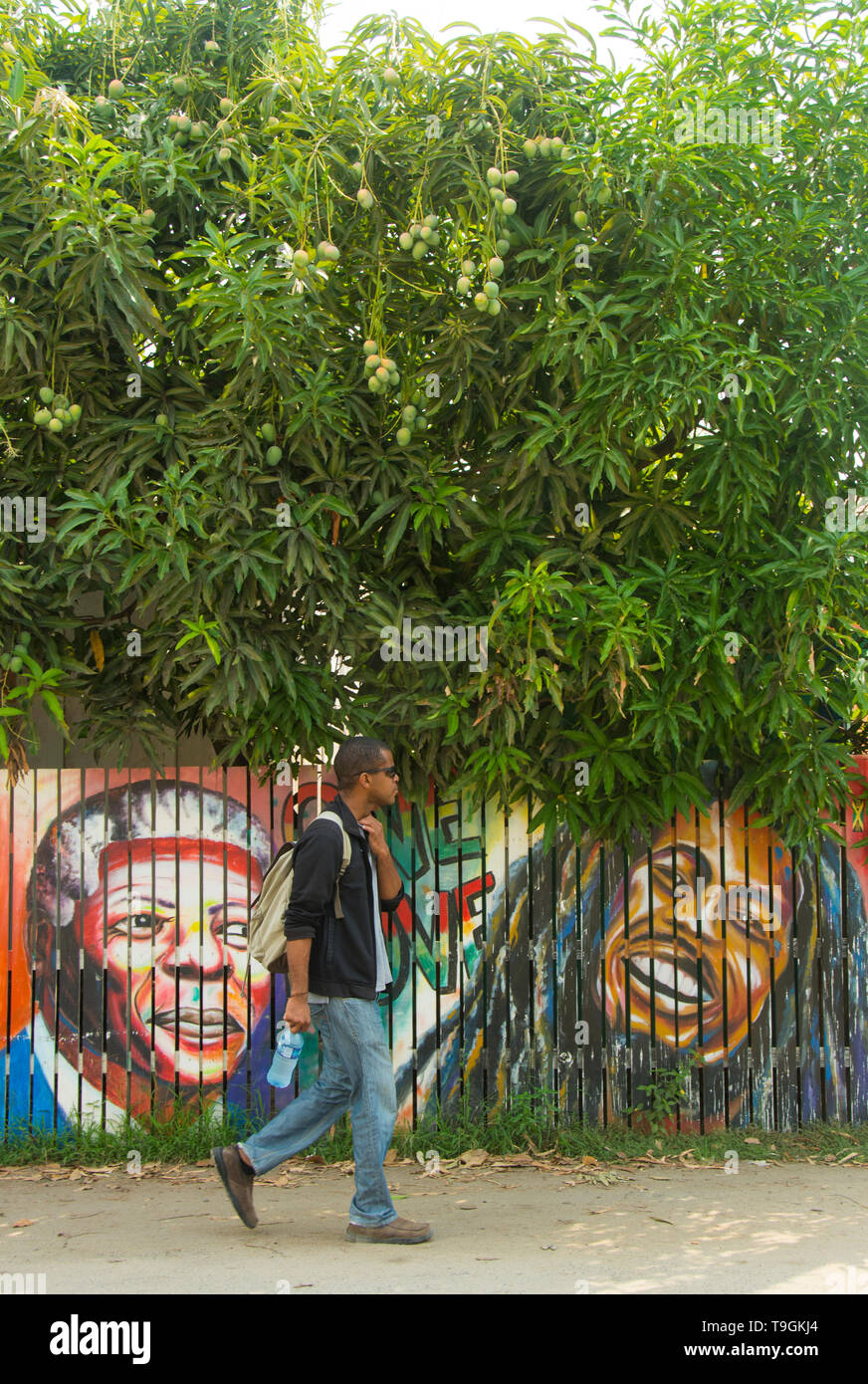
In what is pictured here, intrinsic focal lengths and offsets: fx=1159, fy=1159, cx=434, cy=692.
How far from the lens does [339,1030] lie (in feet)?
15.6

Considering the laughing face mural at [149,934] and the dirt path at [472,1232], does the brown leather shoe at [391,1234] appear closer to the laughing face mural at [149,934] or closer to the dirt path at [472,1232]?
the dirt path at [472,1232]

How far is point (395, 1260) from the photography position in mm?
4527

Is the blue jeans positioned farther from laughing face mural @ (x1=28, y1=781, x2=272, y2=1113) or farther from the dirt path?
laughing face mural @ (x1=28, y1=781, x2=272, y2=1113)

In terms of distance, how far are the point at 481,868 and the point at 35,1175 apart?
2755mm

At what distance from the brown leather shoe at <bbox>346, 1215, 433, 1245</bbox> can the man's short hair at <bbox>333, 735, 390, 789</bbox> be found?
180 centimetres

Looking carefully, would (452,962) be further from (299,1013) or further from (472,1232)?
(299,1013)

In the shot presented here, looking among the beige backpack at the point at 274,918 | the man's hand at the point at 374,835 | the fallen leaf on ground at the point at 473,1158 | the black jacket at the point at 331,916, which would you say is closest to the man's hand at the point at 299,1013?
the black jacket at the point at 331,916

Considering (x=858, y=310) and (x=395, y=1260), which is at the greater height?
(x=858, y=310)

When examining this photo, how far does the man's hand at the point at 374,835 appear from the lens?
201 inches

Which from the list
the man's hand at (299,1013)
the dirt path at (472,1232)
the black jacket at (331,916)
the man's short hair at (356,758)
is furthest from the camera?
the man's short hair at (356,758)

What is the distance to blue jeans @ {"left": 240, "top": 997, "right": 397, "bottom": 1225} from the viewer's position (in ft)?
15.4

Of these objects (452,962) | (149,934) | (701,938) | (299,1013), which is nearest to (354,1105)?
(299,1013)
